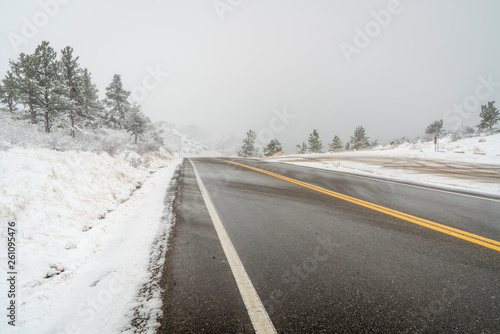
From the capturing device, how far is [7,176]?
4.36 metres

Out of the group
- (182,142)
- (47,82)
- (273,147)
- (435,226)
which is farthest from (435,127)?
(182,142)

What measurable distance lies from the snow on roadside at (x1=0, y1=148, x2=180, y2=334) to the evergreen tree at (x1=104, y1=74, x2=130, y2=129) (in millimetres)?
44850

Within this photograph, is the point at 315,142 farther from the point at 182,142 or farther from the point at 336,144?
the point at 182,142

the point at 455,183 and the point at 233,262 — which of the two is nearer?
the point at 233,262

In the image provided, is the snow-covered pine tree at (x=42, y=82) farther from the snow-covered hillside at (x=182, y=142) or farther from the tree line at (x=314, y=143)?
the snow-covered hillside at (x=182, y=142)

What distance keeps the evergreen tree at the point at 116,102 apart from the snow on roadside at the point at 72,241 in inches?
1766

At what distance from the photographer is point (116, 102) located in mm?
44625

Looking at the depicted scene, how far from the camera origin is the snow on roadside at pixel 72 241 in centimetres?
184

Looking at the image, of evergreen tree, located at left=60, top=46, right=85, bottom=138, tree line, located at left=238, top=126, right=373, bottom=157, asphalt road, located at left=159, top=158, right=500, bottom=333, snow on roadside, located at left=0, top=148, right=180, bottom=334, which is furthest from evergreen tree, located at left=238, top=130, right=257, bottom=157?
asphalt road, located at left=159, top=158, right=500, bottom=333

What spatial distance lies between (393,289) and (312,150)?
6361 centimetres

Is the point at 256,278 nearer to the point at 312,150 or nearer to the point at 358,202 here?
the point at 358,202

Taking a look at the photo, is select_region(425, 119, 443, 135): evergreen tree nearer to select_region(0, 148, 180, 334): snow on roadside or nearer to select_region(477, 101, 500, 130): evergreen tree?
select_region(477, 101, 500, 130): evergreen tree

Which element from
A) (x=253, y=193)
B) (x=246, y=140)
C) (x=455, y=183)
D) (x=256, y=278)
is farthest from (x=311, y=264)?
(x=246, y=140)

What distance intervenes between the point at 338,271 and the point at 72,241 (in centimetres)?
390
